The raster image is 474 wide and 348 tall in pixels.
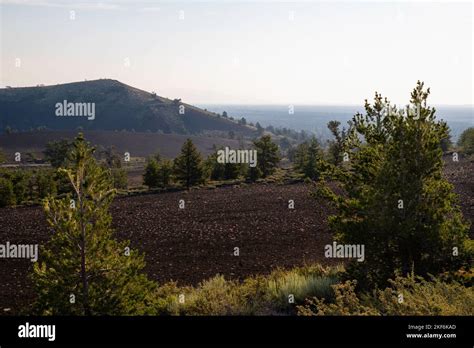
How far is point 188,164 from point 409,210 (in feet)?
132

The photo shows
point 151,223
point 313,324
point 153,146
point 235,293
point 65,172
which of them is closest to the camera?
point 313,324

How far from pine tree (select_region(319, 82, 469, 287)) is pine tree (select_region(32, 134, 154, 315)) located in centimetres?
497

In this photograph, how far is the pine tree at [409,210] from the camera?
370 inches

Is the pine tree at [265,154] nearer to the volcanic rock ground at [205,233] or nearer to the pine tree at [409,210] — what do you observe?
the volcanic rock ground at [205,233]

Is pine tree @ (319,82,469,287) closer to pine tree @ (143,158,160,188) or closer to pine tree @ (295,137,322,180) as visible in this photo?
pine tree @ (143,158,160,188)

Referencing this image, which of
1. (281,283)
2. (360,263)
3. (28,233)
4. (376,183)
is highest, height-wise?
(376,183)

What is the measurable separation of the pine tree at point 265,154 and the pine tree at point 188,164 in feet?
35.2

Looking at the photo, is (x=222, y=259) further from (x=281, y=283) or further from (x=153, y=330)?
(x=153, y=330)

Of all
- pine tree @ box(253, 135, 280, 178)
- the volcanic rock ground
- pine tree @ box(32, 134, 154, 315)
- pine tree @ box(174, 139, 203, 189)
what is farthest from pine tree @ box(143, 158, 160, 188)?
pine tree @ box(32, 134, 154, 315)

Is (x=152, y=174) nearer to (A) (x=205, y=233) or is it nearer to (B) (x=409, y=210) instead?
(A) (x=205, y=233)

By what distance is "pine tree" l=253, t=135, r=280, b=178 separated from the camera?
57.3 metres

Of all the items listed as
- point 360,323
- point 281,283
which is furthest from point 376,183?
point 360,323

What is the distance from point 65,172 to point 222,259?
39.6 feet

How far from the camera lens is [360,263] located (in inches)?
387
